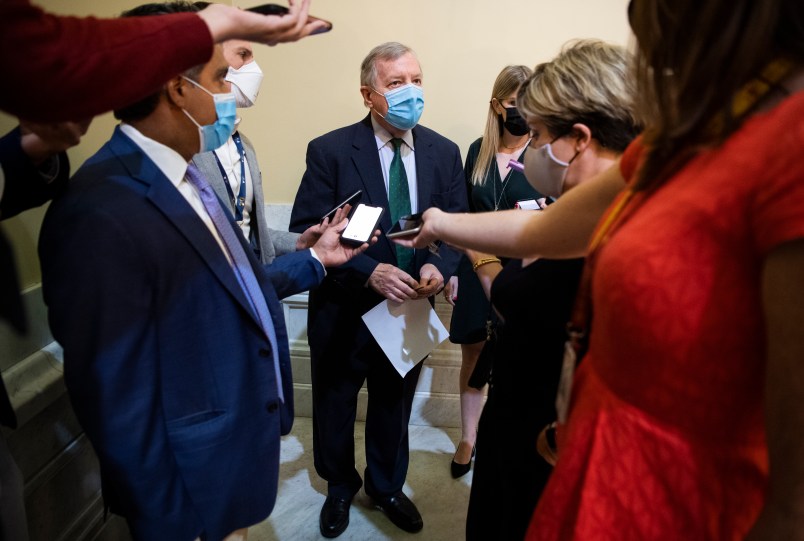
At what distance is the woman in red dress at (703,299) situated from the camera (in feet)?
1.70

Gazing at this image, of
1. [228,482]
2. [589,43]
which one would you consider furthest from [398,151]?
[228,482]

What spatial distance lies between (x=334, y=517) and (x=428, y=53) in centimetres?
214

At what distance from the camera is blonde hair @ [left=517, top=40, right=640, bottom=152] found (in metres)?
1.10

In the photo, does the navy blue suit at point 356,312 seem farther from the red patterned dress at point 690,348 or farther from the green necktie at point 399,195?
the red patterned dress at point 690,348

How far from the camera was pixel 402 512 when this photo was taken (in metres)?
2.13

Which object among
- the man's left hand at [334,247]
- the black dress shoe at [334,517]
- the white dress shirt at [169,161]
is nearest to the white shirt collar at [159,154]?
the white dress shirt at [169,161]

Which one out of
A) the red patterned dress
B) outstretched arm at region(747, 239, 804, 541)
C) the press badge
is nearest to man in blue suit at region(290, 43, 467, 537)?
the press badge

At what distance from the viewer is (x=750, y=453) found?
2.07 ft

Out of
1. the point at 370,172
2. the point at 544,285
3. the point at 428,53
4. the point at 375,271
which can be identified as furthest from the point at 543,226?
the point at 428,53

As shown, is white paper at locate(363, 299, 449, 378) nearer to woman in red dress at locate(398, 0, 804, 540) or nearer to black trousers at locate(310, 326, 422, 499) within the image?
black trousers at locate(310, 326, 422, 499)

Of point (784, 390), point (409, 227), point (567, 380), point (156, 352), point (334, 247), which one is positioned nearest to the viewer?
point (784, 390)

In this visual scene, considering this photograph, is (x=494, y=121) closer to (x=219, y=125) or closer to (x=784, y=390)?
(x=219, y=125)

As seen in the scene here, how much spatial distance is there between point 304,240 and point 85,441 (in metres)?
0.92

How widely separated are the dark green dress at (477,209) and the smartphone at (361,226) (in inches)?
31.0
